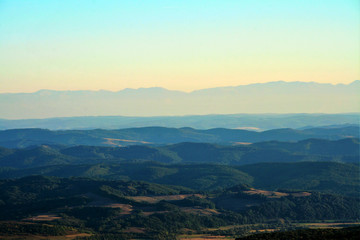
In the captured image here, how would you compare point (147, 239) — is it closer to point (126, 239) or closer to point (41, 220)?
point (126, 239)

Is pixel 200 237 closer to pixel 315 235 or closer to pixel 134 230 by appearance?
pixel 134 230

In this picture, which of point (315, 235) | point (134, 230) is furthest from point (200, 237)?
point (315, 235)

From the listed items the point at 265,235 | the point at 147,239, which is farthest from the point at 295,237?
the point at 147,239

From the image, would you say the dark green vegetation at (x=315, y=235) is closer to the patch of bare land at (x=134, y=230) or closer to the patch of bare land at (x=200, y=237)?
the patch of bare land at (x=200, y=237)

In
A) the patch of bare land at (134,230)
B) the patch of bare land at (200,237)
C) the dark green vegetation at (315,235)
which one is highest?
the dark green vegetation at (315,235)

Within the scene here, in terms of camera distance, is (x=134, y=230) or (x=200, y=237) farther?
(x=134, y=230)

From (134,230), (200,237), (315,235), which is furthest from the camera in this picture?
(134,230)

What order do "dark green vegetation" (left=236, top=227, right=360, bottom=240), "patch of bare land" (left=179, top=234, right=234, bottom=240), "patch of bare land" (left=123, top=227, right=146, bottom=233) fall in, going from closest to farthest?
"dark green vegetation" (left=236, top=227, right=360, bottom=240)
"patch of bare land" (left=179, top=234, right=234, bottom=240)
"patch of bare land" (left=123, top=227, right=146, bottom=233)

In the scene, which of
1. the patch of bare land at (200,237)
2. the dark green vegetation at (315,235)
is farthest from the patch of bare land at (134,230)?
the dark green vegetation at (315,235)

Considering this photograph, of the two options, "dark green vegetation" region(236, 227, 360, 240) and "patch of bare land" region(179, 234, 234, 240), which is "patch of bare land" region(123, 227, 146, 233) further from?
"dark green vegetation" region(236, 227, 360, 240)

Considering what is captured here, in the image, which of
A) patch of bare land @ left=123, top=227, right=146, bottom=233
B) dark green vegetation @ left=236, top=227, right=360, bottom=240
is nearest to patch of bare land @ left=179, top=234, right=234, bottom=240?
patch of bare land @ left=123, top=227, right=146, bottom=233

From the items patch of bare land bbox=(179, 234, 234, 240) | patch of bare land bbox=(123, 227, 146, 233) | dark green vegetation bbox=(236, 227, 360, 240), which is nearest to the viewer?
dark green vegetation bbox=(236, 227, 360, 240)

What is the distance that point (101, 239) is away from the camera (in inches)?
7037

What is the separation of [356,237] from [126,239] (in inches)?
3073
